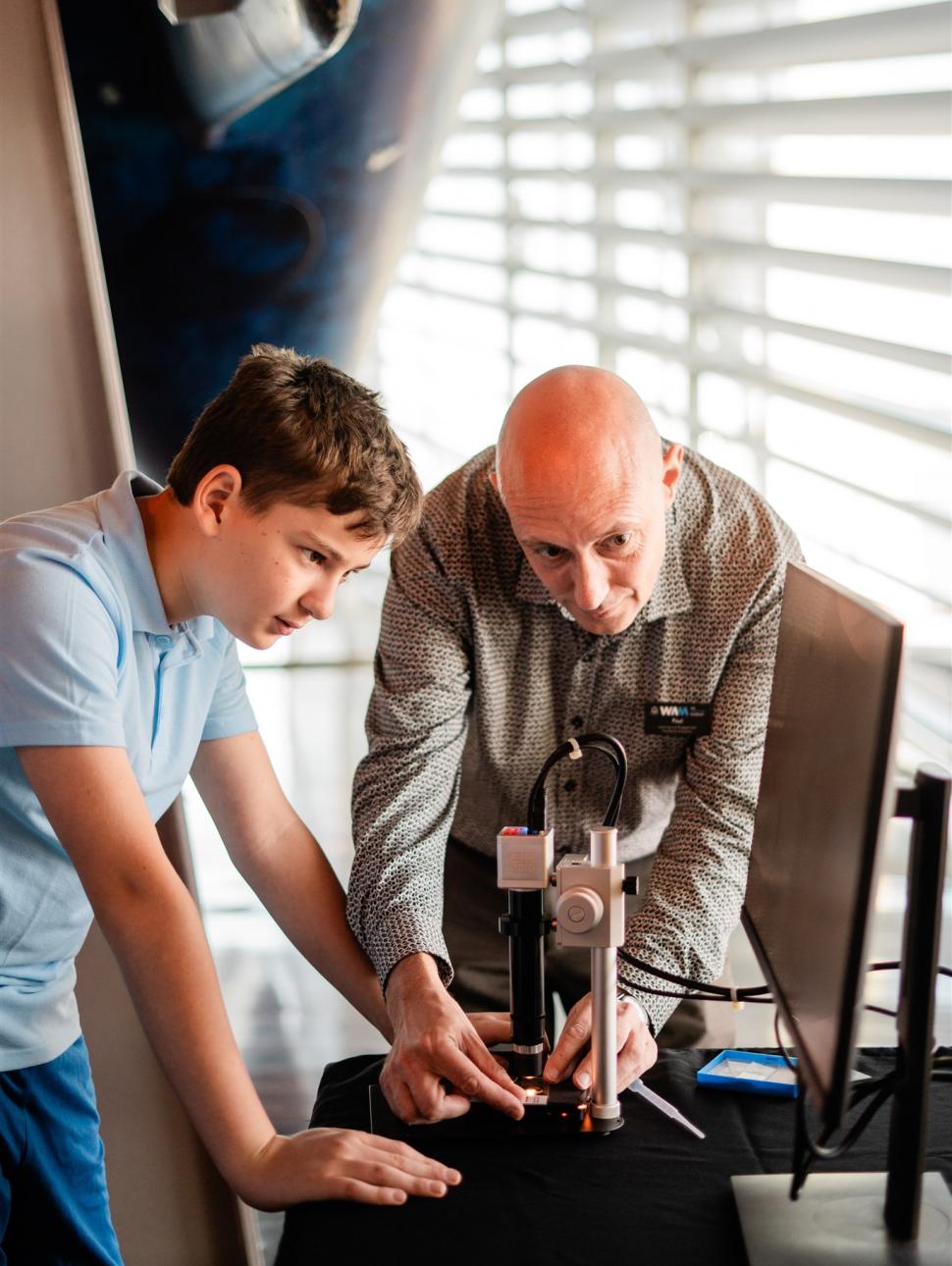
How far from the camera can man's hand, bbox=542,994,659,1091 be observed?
1412 mm

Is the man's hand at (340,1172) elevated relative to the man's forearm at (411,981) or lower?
elevated

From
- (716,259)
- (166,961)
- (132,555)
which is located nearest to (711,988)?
(166,961)

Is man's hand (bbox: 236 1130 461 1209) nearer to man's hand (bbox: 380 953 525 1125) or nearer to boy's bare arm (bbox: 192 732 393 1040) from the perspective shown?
man's hand (bbox: 380 953 525 1125)

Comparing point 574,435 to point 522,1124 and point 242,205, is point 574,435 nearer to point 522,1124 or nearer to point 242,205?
point 522,1124

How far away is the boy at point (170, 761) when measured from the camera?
132cm

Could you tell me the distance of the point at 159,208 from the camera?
2686 mm

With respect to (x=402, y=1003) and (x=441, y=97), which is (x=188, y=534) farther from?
(x=441, y=97)

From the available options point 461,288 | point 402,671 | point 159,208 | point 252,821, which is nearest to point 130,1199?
point 252,821

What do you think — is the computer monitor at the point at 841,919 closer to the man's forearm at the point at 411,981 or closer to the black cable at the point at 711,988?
the black cable at the point at 711,988

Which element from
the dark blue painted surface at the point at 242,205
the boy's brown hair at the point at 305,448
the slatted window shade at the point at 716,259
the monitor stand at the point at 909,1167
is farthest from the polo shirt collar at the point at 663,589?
the slatted window shade at the point at 716,259

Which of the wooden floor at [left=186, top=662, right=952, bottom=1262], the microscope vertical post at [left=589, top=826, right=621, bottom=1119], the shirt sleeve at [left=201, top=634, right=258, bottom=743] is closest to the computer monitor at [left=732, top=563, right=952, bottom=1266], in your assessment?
the microscope vertical post at [left=589, top=826, right=621, bottom=1119]

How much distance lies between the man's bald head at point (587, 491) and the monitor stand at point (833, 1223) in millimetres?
752

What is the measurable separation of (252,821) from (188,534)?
44 cm

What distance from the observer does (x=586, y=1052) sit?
4.68 feet
